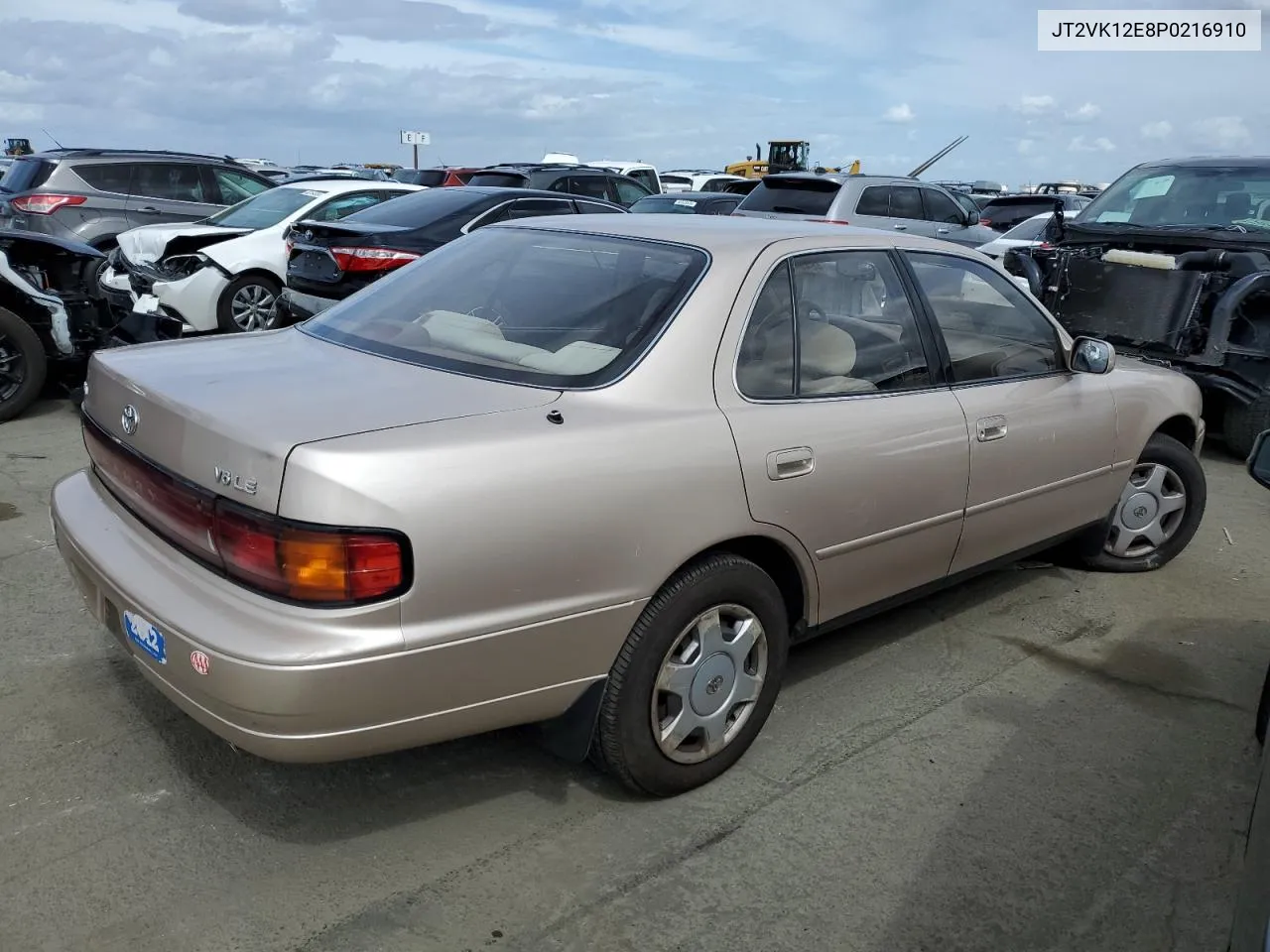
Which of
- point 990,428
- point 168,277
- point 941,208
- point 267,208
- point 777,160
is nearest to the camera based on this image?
point 990,428

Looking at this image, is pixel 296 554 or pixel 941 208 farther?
pixel 941 208

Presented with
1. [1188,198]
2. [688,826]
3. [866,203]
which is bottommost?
[688,826]

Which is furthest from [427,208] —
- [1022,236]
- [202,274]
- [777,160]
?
[777,160]

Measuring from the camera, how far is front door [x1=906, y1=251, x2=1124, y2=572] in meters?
3.76

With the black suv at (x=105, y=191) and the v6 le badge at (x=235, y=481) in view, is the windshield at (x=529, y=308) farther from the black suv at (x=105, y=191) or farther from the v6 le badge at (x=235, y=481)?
the black suv at (x=105, y=191)

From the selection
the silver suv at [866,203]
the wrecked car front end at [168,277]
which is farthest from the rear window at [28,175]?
the silver suv at [866,203]

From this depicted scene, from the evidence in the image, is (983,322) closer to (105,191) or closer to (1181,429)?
(1181,429)

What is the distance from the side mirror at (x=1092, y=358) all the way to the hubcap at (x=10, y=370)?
20.1ft

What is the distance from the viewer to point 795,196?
39.7 ft

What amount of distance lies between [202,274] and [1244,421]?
7646 millimetres

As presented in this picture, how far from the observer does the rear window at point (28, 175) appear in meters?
11.7

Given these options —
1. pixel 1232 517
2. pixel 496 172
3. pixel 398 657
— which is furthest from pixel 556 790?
pixel 496 172

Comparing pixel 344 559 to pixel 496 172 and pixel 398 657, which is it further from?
pixel 496 172

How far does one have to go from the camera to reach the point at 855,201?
12.0 meters
